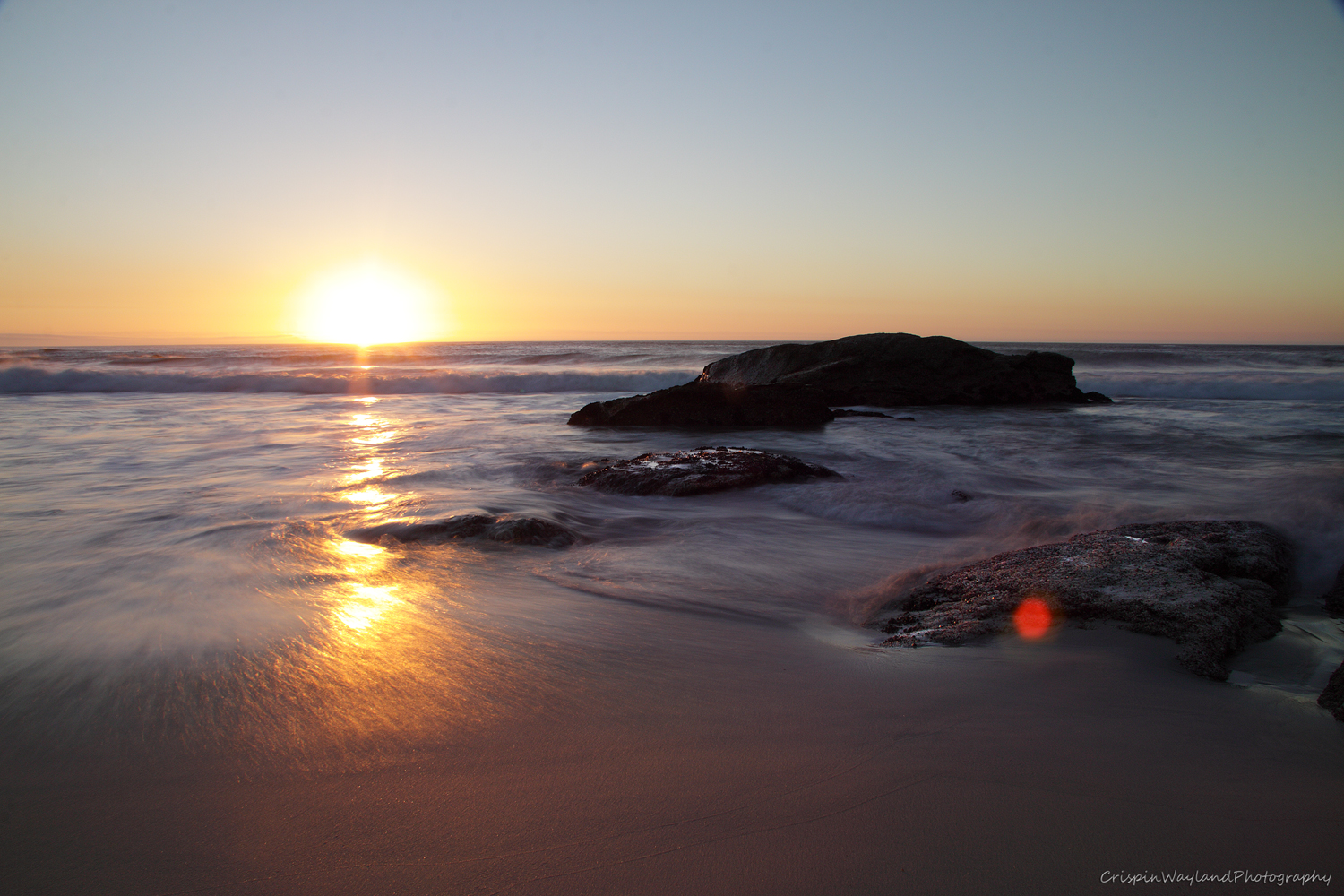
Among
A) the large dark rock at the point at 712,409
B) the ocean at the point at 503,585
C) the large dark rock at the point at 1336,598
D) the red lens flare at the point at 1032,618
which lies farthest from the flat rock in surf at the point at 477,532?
the large dark rock at the point at 712,409

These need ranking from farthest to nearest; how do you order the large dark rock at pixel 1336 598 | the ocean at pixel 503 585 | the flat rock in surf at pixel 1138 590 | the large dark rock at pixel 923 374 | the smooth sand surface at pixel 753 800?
the large dark rock at pixel 923 374 < the large dark rock at pixel 1336 598 < the flat rock in surf at pixel 1138 590 < the ocean at pixel 503 585 < the smooth sand surface at pixel 753 800

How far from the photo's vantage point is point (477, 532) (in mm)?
3730

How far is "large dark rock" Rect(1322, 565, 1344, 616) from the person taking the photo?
2525 millimetres

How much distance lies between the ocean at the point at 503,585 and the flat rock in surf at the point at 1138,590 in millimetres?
95

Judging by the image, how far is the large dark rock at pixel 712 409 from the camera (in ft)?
29.2

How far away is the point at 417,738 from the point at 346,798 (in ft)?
0.84

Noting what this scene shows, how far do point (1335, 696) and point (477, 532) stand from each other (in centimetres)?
334

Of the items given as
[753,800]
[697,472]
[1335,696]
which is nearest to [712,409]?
[697,472]

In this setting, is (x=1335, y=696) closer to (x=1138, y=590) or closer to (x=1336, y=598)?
(x=1138, y=590)

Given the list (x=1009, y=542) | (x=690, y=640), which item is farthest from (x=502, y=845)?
(x=1009, y=542)

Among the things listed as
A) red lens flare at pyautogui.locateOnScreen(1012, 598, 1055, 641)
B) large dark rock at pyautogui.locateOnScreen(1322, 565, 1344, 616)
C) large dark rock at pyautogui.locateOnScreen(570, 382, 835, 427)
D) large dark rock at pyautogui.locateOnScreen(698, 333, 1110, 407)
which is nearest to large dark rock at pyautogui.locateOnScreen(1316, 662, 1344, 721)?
red lens flare at pyautogui.locateOnScreen(1012, 598, 1055, 641)

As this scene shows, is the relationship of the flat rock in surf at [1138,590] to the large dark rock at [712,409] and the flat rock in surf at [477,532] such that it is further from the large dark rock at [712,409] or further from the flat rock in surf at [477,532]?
the large dark rock at [712,409]

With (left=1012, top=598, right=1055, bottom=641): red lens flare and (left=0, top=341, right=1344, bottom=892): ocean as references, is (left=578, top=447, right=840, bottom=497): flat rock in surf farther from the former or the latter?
(left=1012, top=598, right=1055, bottom=641): red lens flare

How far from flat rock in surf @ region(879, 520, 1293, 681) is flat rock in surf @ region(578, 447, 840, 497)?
206 cm
